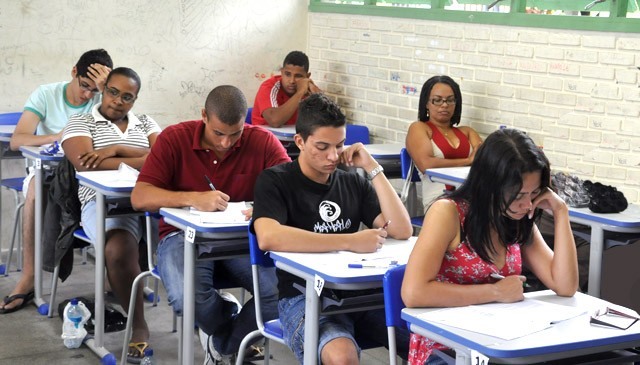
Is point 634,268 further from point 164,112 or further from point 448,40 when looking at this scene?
point 164,112

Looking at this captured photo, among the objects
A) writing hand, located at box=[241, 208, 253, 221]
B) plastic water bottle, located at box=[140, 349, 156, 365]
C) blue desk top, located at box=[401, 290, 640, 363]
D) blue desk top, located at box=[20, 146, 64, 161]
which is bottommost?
plastic water bottle, located at box=[140, 349, 156, 365]

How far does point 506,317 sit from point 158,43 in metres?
4.91

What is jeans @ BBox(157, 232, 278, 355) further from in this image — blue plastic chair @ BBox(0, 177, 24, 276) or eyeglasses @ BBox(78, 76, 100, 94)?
blue plastic chair @ BBox(0, 177, 24, 276)

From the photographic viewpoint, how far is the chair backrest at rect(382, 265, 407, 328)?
2.75 metres

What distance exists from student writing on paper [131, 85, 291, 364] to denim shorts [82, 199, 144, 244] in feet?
1.73

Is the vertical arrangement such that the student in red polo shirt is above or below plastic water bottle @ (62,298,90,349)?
above

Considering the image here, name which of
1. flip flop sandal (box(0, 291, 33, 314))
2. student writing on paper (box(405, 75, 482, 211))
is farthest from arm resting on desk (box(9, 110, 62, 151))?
student writing on paper (box(405, 75, 482, 211))

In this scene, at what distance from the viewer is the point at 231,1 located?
7.23 m

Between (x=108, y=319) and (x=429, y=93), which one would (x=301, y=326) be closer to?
(x=108, y=319)

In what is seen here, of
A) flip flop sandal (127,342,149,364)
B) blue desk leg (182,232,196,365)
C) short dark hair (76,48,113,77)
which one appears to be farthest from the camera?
short dark hair (76,48,113,77)

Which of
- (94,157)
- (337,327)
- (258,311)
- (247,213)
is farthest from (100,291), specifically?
(337,327)

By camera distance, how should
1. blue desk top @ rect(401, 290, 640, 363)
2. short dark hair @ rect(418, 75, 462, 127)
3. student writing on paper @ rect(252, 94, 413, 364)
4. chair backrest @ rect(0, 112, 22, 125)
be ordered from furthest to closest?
chair backrest @ rect(0, 112, 22, 125) < short dark hair @ rect(418, 75, 462, 127) < student writing on paper @ rect(252, 94, 413, 364) < blue desk top @ rect(401, 290, 640, 363)

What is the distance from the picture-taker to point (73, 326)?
4656mm

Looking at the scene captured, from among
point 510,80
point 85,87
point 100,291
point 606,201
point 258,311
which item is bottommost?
point 100,291
